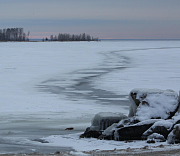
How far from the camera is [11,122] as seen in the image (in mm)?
8359

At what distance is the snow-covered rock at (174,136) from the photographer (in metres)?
6.24

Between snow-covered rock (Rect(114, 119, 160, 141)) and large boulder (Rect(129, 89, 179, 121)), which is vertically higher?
large boulder (Rect(129, 89, 179, 121))

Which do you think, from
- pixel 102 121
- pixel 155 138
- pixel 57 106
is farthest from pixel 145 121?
pixel 57 106

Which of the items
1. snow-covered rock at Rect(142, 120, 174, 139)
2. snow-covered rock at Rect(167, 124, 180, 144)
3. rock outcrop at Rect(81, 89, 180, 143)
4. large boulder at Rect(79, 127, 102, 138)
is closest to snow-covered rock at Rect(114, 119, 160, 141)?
rock outcrop at Rect(81, 89, 180, 143)

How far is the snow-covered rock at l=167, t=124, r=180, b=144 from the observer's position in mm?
6238

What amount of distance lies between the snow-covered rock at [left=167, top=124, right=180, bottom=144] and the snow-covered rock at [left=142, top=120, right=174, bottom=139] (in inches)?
8.9

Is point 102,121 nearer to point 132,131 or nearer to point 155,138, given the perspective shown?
point 132,131

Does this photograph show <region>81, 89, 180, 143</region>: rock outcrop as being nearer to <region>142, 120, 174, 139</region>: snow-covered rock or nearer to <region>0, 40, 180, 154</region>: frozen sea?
<region>142, 120, 174, 139</region>: snow-covered rock

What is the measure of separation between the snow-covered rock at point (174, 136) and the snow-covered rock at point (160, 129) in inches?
8.9

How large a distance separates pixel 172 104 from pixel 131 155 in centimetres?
234

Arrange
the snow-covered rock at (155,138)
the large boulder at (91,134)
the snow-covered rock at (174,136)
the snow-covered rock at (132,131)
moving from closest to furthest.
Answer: the snow-covered rock at (174,136)
the snow-covered rock at (155,138)
the snow-covered rock at (132,131)
the large boulder at (91,134)

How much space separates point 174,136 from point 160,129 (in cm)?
37

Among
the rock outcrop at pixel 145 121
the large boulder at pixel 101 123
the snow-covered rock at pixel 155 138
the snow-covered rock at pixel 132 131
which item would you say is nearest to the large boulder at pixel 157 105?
the rock outcrop at pixel 145 121

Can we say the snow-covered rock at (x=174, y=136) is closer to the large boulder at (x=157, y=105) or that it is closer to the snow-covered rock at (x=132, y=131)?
the snow-covered rock at (x=132, y=131)
